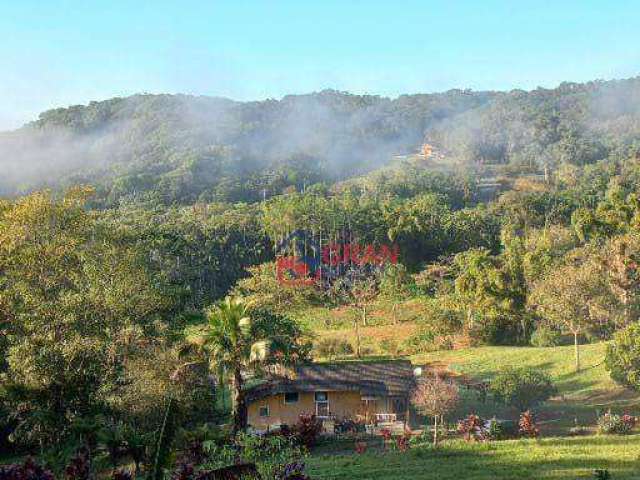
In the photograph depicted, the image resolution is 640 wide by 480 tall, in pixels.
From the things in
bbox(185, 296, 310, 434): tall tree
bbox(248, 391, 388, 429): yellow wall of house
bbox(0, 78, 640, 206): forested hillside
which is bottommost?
bbox(248, 391, 388, 429): yellow wall of house

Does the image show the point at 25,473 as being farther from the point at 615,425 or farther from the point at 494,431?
the point at 615,425

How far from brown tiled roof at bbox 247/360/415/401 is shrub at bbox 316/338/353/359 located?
14.2 m

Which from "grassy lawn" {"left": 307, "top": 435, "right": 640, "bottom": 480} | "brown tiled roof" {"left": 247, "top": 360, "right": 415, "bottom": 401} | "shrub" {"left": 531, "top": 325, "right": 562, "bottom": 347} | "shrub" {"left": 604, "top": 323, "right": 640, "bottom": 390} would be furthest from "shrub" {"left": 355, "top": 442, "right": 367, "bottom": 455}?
"shrub" {"left": 531, "top": 325, "right": 562, "bottom": 347}

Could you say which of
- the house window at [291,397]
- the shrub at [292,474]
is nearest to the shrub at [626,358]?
the house window at [291,397]

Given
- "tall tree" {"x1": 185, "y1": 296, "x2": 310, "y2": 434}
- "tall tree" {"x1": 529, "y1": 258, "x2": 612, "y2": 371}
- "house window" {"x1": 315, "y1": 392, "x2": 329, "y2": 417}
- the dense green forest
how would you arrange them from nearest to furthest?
the dense green forest → "tall tree" {"x1": 185, "y1": 296, "x2": 310, "y2": 434} → "house window" {"x1": 315, "y1": 392, "x2": 329, "y2": 417} → "tall tree" {"x1": 529, "y1": 258, "x2": 612, "y2": 371}

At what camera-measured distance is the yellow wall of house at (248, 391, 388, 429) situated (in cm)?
2689

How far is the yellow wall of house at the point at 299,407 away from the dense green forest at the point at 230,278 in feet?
5.47

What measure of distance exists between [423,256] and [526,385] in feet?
169

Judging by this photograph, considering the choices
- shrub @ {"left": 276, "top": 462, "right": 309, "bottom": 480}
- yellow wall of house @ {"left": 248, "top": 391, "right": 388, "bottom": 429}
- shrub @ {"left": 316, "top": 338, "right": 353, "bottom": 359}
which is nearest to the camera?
shrub @ {"left": 276, "top": 462, "right": 309, "bottom": 480}

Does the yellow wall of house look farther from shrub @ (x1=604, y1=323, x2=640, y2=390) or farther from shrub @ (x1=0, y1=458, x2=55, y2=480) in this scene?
shrub @ (x1=0, y1=458, x2=55, y2=480)

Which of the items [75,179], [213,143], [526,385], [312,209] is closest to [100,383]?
[526,385]

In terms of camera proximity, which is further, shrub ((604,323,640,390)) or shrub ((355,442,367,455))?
shrub ((604,323,640,390))

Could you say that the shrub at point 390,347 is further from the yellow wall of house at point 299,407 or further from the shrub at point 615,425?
the shrub at point 615,425

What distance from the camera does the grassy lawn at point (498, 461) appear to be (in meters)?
16.2
